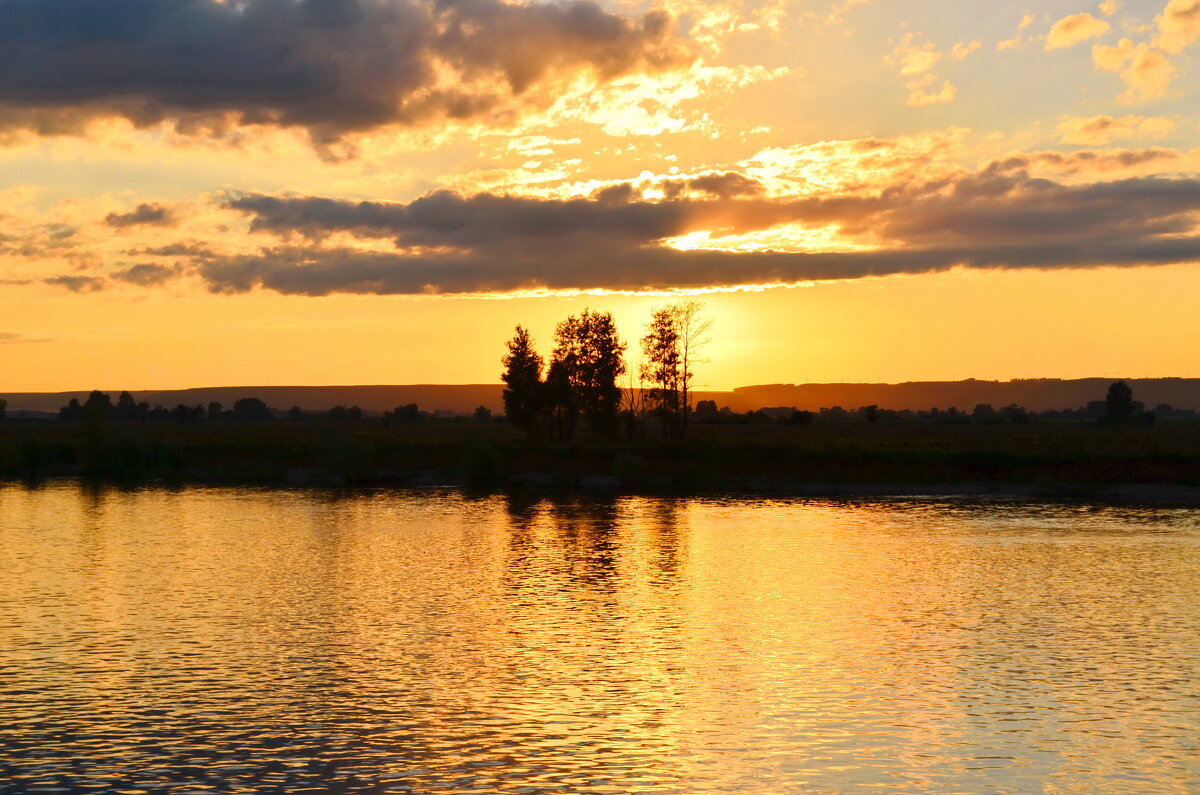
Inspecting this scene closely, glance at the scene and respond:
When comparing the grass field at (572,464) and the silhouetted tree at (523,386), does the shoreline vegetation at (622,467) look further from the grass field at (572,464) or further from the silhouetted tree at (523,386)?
the silhouetted tree at (523,386)

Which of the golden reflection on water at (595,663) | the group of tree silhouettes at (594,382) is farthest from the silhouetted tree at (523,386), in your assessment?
the golden reflection on water at (595,663)

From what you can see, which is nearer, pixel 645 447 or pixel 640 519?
pixel 640 519

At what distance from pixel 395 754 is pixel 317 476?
74.8 metres

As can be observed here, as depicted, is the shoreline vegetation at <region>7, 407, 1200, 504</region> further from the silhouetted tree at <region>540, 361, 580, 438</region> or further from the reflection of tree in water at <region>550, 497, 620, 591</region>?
the silhouetted tree at <region>540, 361, 580, 438</region>

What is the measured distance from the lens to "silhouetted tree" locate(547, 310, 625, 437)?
393ft

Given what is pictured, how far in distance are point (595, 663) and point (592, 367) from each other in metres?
97.1

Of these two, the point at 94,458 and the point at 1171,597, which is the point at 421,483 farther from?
the point at 1171,597

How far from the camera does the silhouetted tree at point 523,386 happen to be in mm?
124750

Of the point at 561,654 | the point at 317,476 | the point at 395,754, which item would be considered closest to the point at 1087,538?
the point at 561,654

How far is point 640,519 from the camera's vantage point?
6116 centimetres

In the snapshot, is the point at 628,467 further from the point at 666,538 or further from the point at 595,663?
the point at 595,663

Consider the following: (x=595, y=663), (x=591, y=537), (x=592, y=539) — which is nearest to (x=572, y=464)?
(x=591, y=537)

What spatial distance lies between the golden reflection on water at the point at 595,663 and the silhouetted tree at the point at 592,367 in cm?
6836

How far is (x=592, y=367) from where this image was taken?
401ft
